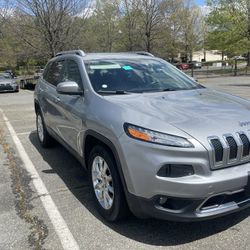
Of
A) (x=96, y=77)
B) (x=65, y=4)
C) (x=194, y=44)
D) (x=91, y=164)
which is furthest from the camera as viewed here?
(x=194, y=44)

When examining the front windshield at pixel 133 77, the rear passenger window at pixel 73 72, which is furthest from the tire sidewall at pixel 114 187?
the rear passenger window at pixel 73 72

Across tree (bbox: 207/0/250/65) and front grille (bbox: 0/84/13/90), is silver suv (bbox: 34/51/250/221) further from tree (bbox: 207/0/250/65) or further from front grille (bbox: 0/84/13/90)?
tree (bbox: 207/0/250/65)

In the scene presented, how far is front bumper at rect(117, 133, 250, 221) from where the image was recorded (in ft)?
10.2

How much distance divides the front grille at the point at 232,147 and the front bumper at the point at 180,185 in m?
0.11

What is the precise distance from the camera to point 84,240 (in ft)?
11.6

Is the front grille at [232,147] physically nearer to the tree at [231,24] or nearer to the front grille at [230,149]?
the front grille at [230,149]

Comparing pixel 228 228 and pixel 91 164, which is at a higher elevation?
pixel 91 164

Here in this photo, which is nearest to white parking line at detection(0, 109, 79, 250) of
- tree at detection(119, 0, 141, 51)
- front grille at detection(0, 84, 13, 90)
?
front grille at detection(0, 84, 13, 90)

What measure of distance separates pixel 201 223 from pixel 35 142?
475 centimetres

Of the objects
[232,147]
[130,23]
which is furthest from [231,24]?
[232,147]

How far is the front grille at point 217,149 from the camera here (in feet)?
10.3

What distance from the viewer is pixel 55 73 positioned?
6.25 m

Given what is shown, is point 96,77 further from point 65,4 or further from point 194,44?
point 194,44

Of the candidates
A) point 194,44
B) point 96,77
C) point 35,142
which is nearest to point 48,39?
point 35,142
